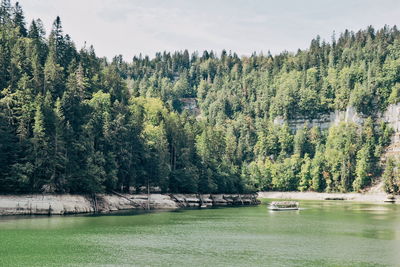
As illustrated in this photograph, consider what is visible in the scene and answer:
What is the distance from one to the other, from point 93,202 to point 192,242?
40.2 metres

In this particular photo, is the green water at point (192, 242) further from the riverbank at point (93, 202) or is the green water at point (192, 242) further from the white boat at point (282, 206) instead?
the white boat at point (282, 206)

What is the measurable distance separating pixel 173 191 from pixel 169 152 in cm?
1321

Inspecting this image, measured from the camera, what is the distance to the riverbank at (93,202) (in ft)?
279

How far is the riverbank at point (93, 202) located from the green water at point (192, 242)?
540 centimetres

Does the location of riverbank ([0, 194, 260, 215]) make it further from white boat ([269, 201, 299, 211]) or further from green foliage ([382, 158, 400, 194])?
green foliage ([382, 158, 400, 194])

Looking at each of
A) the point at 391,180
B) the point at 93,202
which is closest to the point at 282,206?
the point at 93,202

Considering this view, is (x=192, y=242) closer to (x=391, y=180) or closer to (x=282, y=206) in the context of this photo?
(x=282, y=206)

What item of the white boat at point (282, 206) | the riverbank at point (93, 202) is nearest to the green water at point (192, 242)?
the riverbank at point (93, 202)

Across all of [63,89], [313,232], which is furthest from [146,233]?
[63,89]

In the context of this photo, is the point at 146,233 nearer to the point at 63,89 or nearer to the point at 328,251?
the point at 328,251

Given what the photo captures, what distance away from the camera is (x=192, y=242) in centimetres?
6153

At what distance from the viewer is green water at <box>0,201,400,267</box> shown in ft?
163

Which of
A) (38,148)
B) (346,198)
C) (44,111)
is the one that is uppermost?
(44,111)

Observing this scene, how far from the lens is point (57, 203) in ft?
292
